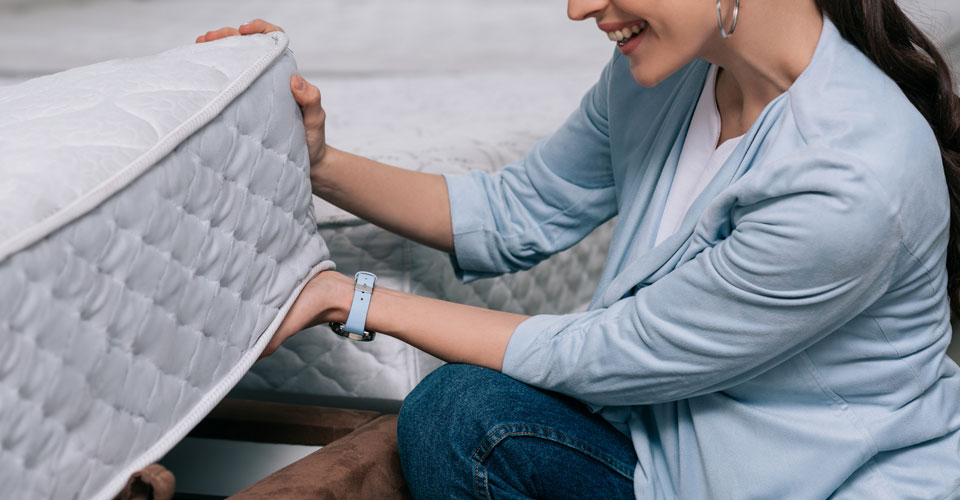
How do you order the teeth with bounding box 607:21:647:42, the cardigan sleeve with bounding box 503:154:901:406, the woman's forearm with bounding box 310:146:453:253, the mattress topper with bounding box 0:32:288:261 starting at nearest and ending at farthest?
the mattress topper with bounding box 0:32:288:261 < the cardigan sleeve with bounding box 503:154:901:406 < the teeth with bounding box 607:21:647:42 < the woman's forearm with bounding box 310:146:453:253

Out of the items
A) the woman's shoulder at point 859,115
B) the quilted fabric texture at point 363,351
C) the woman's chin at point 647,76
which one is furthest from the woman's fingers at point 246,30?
the woman's shoulder at point 859,115

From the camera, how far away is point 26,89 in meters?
0.80

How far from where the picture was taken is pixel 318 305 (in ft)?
2.95

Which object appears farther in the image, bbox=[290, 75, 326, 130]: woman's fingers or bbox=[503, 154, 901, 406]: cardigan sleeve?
bbox=[290, 75, 326, 130]: woman's fingers

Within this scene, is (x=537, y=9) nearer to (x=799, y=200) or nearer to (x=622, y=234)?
(x=622, y=234)

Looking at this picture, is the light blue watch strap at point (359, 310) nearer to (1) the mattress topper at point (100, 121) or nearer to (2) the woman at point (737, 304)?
(2) the woman at point (737, 304)

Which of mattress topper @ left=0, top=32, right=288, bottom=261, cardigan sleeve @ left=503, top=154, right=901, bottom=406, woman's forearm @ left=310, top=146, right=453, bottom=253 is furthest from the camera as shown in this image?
woman's forearm @ left=310, top=146, right=453, bottom=253

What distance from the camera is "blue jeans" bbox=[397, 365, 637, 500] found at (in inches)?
34.3

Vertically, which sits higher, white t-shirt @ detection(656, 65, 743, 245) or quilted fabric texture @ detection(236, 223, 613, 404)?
white t-shirt @ detection(656, 65, 743, 245)

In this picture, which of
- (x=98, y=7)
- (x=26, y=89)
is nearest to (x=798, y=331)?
(x=26, y=89)

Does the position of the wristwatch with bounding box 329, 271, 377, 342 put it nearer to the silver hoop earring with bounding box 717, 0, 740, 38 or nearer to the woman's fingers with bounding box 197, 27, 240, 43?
the woman's fingers with bounding box 197, 27, 240, 43

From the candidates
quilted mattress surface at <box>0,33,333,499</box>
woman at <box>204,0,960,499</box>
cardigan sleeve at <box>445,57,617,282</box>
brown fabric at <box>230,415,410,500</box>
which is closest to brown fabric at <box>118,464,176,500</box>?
quilted mattress surface at <box>0,33,333,499</box>

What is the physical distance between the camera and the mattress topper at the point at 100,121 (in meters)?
0.58

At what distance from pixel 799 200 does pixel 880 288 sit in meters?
0.11
